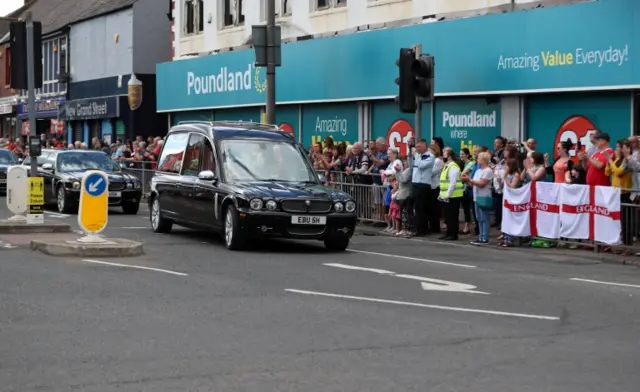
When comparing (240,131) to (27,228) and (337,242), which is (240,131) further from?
(27,228)

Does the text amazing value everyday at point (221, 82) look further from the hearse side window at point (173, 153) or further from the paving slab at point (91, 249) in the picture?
the paving slab at point (91, 249)

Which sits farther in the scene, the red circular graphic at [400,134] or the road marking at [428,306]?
the red circular graphic at [400,134]

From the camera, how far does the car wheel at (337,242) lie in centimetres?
1794

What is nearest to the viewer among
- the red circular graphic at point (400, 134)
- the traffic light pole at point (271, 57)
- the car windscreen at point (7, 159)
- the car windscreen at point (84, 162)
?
the traffic light pole at point (271, 57)

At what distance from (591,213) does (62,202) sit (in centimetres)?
1316

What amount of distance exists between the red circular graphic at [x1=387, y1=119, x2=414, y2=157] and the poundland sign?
20936 mm

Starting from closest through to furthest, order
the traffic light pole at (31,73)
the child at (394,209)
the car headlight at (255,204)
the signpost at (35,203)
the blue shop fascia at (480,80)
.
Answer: the car headlight at (255,204) → the signpost at (35,203) → the blue shop fascia at (480,80) → the traffic light pole at (31,73) → the child at (394,209)

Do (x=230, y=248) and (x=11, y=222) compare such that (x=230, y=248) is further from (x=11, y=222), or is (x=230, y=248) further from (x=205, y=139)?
(x=11, y=222)

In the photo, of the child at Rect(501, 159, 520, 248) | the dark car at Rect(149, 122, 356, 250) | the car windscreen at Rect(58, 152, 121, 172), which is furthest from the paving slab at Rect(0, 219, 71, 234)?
the car windscreen at Rect(58, 152, 121, 172)

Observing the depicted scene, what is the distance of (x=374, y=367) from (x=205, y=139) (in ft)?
37.4

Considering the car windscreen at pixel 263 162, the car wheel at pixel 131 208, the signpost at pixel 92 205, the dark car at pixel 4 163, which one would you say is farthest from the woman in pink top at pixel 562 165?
the dark car at pixel 4 163

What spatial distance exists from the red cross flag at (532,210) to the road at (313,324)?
6.16ft

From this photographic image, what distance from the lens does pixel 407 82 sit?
816 inches

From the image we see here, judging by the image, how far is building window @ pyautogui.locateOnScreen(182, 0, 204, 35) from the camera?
133 ft
